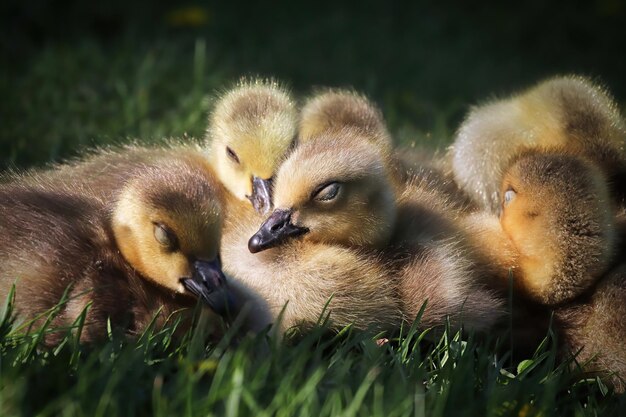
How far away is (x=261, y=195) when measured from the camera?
2863 mm

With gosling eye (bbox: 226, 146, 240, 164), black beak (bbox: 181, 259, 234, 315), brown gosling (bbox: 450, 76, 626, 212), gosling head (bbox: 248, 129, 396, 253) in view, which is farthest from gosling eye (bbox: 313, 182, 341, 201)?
brown gosling (bbox: 450, 76, 626, 212)

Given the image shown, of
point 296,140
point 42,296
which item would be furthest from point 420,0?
point 42,296

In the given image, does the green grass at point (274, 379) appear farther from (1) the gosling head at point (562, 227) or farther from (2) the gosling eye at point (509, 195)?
(2) the gosling eye at point (509, 195)

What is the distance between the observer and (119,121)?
4.18 meters

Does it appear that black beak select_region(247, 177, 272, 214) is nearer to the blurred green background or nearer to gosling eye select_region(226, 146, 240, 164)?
gosling eye select_region(226, 146, 240, 164)

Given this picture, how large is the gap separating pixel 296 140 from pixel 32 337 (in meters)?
1.16

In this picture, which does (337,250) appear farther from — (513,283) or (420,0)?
(420,0)

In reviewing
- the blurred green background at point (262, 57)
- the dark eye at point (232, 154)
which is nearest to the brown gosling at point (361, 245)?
the dark eye at point (232, 154)

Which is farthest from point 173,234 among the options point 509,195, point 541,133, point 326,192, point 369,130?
point 541,133

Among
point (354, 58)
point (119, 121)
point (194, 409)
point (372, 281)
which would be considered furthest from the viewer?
point (354, 58)

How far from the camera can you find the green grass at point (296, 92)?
1.97m

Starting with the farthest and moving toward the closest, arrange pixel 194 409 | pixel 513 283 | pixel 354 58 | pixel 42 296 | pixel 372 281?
pixel 354 58
pixel 513 283
pixel 372 281
pixel 42 296
pixel 194 409

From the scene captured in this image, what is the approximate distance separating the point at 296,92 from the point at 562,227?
2437 millimetres

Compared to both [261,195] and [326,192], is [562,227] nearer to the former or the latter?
[326,192]
